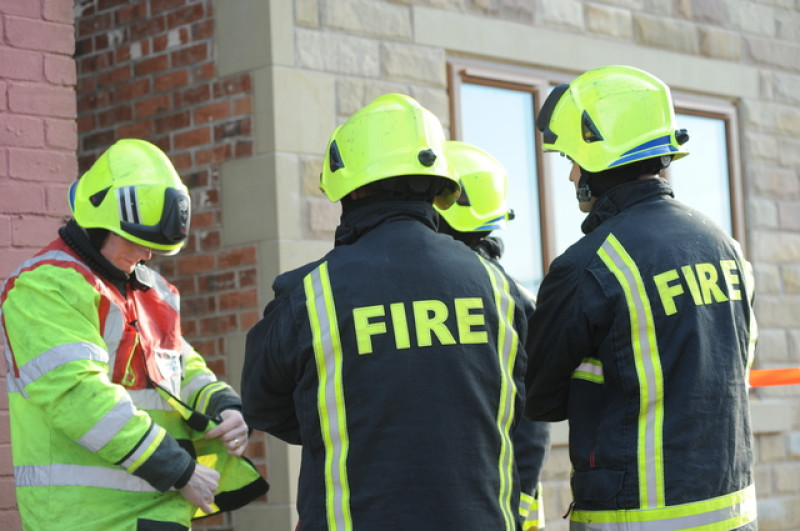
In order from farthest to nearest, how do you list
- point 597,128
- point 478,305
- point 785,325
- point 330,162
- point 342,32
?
point 785,325, point 342,32, point 597,128, point 330,162, point 478,305

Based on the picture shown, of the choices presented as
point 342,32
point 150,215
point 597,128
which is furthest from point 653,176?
point 342,32

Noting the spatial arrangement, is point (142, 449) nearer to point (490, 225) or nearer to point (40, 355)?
point (40, 355)

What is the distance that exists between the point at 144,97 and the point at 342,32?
1141mm

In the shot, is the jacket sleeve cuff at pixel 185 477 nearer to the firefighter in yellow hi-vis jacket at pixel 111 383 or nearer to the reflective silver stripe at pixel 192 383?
the firefighter in yellow hi-vis jacket at pixel 111 383

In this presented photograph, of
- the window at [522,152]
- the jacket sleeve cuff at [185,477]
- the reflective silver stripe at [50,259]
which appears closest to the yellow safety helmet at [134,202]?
the reflective silver stripe at [50,259]

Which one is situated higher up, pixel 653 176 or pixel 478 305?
pixel 653 176

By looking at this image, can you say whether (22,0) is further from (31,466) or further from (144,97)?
(31,466)

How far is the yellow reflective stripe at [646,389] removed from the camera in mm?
3621

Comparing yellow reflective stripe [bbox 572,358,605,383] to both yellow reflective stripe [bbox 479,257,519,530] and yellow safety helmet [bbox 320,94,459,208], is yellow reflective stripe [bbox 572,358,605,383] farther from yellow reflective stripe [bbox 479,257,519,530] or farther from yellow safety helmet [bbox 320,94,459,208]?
yellow safety helmet [bbox 320,94,459,208]

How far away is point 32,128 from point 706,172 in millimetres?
4711

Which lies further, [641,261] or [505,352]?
[641,261]

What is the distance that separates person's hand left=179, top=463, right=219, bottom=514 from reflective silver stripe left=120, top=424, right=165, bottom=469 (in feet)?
0.69

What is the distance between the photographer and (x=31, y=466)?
4227 millimetres

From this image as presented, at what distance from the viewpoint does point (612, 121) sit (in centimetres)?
399
